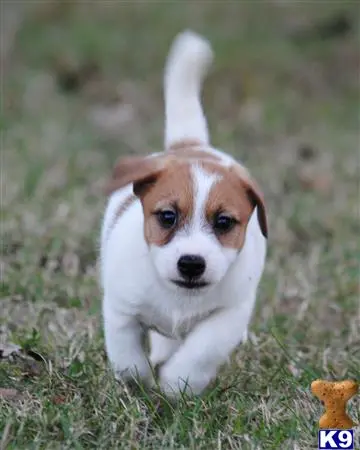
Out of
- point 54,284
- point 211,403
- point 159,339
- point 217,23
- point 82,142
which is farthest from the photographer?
point 217,23

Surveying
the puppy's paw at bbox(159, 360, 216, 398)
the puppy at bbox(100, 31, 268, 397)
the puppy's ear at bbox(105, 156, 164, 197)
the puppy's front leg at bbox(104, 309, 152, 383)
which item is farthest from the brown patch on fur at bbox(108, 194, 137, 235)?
the puppy's paw at bbox(159, 360, 216, 398)

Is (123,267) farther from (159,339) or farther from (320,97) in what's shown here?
(320,97)

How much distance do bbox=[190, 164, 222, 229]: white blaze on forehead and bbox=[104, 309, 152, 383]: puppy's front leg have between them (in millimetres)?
521

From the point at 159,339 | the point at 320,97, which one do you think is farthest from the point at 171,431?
the point at 320,97

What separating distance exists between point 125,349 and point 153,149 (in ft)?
12.6

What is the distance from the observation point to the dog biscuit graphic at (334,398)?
353 centimetres

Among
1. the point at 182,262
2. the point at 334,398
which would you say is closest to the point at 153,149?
the point at 182,262

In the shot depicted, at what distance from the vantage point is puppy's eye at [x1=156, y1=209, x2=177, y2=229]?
12.3ft

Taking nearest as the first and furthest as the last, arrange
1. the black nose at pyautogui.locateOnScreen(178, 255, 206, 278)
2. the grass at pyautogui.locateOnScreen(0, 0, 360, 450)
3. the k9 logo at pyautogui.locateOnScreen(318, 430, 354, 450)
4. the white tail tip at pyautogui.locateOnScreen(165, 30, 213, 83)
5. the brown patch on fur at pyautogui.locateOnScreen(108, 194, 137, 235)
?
the k9 logo at pyautogui.locateOnScreen(318, 430, 354, 450) < the black nose at pyautogui.locateOnScreen(178, 255, 206, 278) < the grass at pyautogui.locateOnScreen(0, 0, 360, 450) < the brown patch on fur at pyautogui.locateOnScreen(108, 194, 137, 235) < the white tail tip at pyautogui.locateOnScreen(165, 30, 213, 83)

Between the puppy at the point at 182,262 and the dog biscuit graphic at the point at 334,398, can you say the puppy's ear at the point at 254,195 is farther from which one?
the dog biscuit graphic at the point at 334,398

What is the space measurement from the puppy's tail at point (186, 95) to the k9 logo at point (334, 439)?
62.9 inches

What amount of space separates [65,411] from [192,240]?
0.69 metres

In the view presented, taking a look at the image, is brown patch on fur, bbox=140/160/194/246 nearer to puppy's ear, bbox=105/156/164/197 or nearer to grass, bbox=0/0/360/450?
puppy's ear, bbox=105/156/164/197

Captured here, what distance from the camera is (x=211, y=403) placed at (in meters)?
3.87
